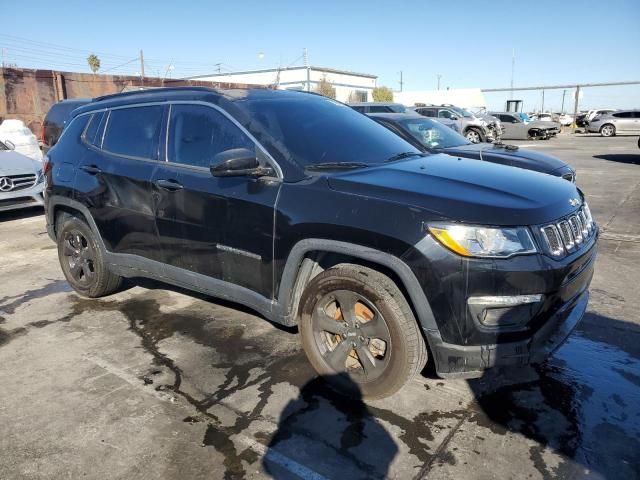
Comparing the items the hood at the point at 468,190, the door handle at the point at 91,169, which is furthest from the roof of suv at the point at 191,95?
the hood at the point at 468,190

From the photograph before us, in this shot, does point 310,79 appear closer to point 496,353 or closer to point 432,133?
point 432,133

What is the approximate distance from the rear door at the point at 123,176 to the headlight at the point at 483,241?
91.5 inches

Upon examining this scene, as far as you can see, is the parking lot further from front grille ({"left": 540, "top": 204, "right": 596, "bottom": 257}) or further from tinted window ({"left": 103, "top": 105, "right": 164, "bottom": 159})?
tinted window ({"left": 103, "top": 105, "right": 164, "bottom": 159})

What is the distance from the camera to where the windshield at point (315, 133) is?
10.7ft

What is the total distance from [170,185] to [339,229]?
4.85 ft

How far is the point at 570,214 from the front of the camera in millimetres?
2842

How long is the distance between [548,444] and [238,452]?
1602 mm

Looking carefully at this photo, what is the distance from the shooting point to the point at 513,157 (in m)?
7.17

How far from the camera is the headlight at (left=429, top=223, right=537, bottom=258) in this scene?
248cm

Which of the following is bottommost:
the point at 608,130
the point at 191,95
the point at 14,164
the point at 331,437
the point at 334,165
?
the point at 331,437

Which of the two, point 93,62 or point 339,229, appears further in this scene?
point 93,62

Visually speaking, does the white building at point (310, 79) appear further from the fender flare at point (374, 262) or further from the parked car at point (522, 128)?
the fender flare at point (374, 262)

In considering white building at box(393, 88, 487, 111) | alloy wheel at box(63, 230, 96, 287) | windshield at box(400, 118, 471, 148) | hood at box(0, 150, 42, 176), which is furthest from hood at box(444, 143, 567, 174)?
white building at box(393, 88, 487, 111)

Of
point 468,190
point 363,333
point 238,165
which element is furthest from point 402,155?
point 363,333
